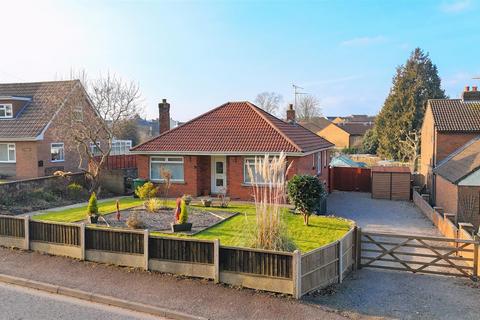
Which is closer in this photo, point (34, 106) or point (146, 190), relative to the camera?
point (146, 190)

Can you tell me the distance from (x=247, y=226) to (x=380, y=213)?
39.2 feet

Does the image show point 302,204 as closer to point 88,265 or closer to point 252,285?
point 252,285

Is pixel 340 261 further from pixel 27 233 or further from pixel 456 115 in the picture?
pixel 456 115

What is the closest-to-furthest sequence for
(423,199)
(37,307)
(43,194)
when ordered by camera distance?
1. (37,307)
2. (43,194)
3. (423,199)

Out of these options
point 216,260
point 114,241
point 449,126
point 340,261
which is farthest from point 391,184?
point 114,241

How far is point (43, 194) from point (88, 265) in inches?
424

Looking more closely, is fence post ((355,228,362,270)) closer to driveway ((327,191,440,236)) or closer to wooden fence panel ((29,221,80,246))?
driveway ((327,191,440,236))

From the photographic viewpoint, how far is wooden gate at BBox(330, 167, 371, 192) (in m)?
29.2

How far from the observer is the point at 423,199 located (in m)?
21.7

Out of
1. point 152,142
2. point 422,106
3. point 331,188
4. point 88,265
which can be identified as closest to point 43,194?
point 152,142

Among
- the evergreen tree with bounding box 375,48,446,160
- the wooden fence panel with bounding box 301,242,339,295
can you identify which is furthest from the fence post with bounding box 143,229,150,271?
the evergreen tree with bounding box 375,48,446,160

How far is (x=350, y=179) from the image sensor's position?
2952 centimetres

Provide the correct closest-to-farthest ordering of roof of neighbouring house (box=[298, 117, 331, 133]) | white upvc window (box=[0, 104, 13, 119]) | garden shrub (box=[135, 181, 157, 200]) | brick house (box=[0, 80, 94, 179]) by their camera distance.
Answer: garden shrub (box=[135, 181, 157, 200]) → brick house (box=[0, 80, 94, 179]) → white upvc window (box=[0, 104, 13, 119]) → roof of neighbouring house (box=[298, 117, 331, 133])

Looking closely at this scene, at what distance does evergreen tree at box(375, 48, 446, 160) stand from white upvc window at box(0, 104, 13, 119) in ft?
119
